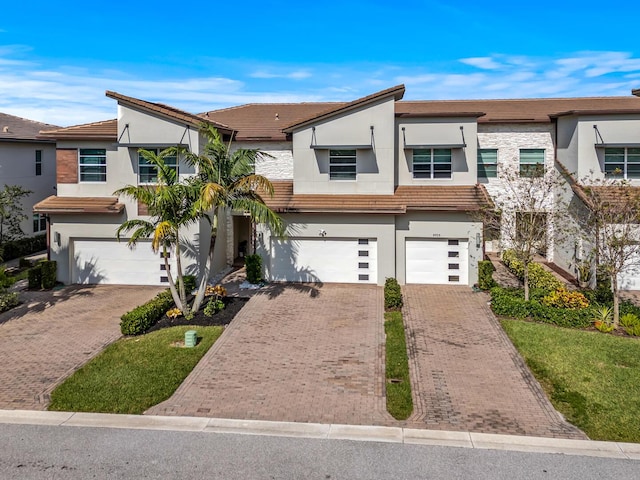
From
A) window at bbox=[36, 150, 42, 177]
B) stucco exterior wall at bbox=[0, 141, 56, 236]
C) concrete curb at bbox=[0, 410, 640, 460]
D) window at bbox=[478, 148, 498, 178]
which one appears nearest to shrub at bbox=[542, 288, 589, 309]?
concrete curb at bbox=[0, 410, 640, 460]

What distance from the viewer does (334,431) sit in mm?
10039

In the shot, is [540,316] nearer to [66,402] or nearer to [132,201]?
[66,402]

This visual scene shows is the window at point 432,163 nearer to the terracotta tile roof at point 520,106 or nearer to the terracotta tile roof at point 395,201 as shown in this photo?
the terracotta tile roof at point 395,201

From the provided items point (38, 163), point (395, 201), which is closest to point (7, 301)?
point (395, 201)

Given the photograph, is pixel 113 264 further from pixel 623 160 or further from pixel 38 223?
pixel 623 160

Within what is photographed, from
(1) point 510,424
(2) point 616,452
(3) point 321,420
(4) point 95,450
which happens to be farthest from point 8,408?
(2) point 616,452

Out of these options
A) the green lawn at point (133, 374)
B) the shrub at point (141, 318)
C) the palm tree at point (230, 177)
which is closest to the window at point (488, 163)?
the palm tree at point (230, 177)

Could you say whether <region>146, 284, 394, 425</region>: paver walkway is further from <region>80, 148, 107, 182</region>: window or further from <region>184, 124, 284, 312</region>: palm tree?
<region>80, 148, 107, 182</region>: window

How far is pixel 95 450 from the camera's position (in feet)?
30.5

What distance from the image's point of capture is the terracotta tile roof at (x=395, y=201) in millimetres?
20750

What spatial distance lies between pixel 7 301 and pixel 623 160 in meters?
24.1

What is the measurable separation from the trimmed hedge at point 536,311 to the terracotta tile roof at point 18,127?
82.3 feet

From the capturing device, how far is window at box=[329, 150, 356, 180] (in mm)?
21922

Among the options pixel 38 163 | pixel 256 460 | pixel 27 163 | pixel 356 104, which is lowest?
pixel 256 460
